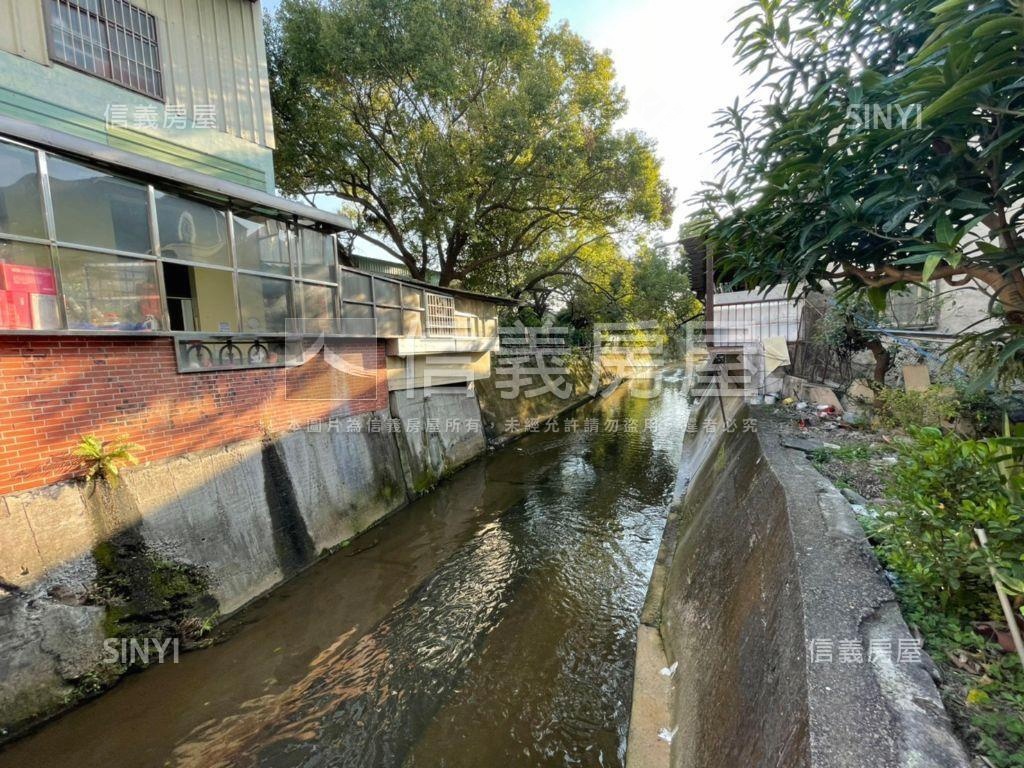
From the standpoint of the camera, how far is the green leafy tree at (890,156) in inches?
66.3

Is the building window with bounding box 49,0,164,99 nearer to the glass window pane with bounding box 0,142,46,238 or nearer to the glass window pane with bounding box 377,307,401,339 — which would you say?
the glass window pane with bounding box 0,142,46,238

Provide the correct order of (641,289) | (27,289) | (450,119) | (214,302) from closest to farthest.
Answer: (27,289)
(214,302)
(450,119)
(641,289)

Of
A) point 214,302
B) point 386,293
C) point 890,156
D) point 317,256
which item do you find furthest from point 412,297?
point 890,156

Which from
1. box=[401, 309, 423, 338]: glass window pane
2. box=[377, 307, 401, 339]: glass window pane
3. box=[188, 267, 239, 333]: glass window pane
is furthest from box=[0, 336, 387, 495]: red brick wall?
box=[401, 309, 423, 338]: glass window pane

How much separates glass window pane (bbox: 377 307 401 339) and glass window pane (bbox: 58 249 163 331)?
3.45 metres

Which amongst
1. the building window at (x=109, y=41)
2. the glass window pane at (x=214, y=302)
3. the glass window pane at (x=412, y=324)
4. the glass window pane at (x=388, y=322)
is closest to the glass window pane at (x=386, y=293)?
the glass window pane at (x=388, y=322)

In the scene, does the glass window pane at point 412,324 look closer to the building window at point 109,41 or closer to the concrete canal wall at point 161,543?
the concrete canal wall at point 161,543

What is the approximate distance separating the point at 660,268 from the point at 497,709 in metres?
15.8

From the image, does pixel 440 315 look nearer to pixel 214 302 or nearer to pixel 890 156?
pixel 214 302

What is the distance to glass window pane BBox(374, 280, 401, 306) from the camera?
7.59m

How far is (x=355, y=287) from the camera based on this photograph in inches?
281

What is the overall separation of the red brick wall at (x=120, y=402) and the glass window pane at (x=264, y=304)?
607mm

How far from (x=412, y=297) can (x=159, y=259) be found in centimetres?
443

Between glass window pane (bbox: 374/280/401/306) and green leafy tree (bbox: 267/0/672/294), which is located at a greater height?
green leafy tree (bbox: 267/0/672/294)
